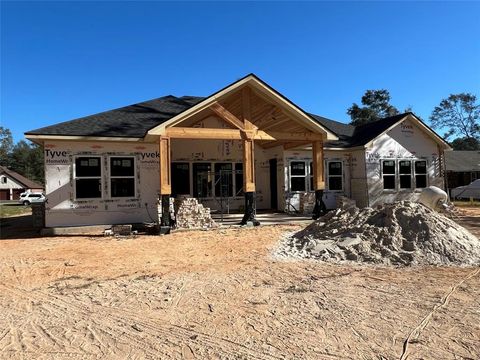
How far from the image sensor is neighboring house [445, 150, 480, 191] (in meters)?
35.8

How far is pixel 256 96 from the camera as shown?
13.9 metres

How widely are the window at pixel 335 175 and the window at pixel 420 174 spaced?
13.5 ft

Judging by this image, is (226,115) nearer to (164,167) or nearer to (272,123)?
(272,123)

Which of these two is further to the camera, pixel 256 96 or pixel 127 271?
pixel 256 96

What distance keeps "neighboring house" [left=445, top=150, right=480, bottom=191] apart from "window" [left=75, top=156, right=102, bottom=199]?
32400 millimetres

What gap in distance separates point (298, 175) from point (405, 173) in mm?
5694

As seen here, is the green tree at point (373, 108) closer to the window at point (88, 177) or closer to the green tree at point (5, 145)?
the window at point (88, 177)

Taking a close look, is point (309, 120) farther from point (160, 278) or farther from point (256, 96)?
point (160, 278)

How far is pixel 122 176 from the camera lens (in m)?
14.2

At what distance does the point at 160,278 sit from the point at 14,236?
930 cm

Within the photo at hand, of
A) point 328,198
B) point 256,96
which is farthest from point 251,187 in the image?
point 328,198

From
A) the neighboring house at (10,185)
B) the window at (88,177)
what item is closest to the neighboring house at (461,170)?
A: the window at (88,177)

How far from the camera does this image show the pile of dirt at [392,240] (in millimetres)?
7676

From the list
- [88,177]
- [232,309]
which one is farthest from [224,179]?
[232,309]
